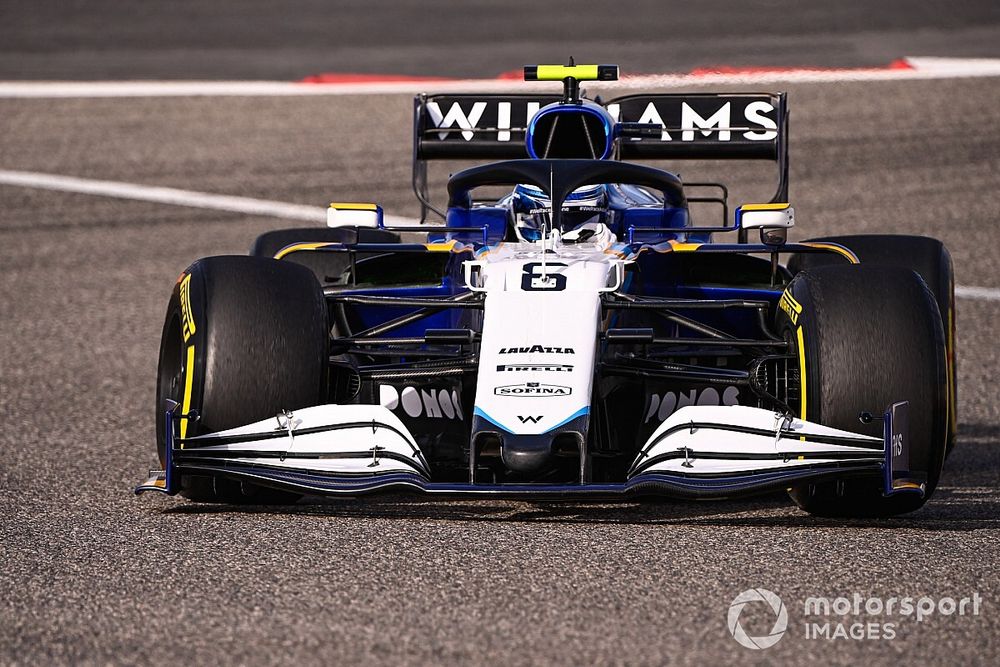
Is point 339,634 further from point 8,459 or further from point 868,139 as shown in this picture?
point 868,139

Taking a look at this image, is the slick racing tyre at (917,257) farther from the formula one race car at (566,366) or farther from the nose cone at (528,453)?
the nose cone at (528,453)

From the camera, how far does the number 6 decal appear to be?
20.4ft

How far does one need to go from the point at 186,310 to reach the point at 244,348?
0.35m

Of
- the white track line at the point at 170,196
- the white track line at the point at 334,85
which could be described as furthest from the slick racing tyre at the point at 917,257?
the white track line at the point at 334,85

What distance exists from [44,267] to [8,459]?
20.4 ft

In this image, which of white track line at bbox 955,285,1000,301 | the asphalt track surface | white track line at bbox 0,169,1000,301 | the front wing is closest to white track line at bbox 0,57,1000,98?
the asphalt track surface

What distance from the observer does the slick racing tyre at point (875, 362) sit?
5699 mm

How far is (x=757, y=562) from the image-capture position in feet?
17.2

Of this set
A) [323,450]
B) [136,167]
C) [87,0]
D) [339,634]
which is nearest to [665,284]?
[323,450]

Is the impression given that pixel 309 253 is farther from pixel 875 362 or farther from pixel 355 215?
pixel 875 362

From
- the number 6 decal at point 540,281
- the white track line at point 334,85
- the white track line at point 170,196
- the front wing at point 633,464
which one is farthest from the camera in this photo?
the white track line at point 334,85

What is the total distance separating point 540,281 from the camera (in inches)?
247

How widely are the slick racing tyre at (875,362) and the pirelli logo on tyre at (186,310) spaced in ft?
6.98

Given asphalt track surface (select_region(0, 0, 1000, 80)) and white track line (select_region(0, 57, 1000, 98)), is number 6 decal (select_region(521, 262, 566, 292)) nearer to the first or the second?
white track line (select_region(0, 57, 1000, 98))
